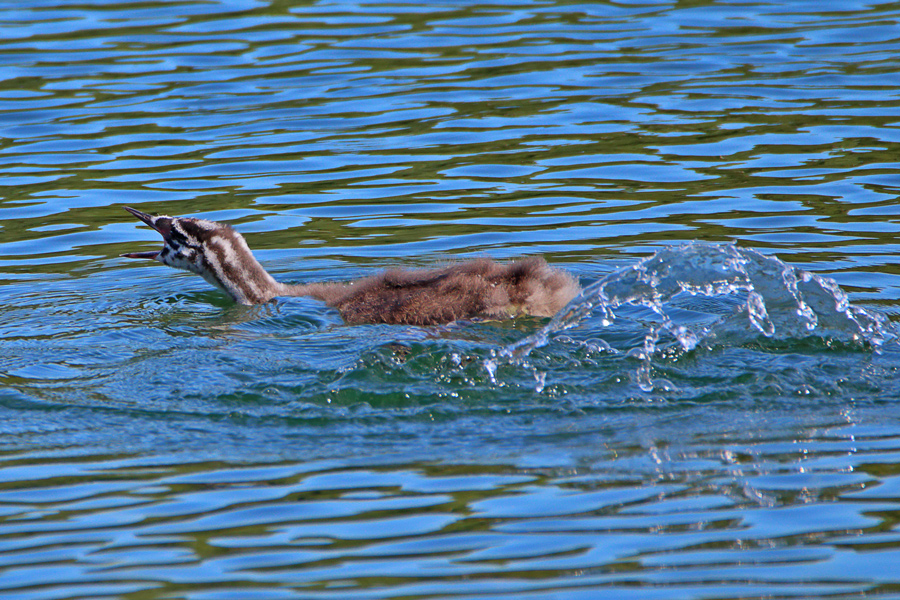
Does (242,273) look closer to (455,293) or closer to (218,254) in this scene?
(218,254)

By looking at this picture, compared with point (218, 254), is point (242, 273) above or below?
below

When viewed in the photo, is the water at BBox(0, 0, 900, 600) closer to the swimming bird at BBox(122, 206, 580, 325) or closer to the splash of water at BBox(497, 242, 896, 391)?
the splash of water at BBox(497, 242, 896, 391)

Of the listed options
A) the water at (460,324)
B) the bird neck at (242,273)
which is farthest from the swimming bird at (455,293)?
the bird neck at (242,273)

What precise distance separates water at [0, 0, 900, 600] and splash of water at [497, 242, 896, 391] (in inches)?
1.1

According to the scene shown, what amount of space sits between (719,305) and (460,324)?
1760 millimetres

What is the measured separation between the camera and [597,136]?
479 inches

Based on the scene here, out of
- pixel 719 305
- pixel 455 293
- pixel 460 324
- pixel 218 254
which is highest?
→ pixel 218 254

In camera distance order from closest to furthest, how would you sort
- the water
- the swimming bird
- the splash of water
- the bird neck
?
the water, the splash of water, the swimming bird, the bird neck

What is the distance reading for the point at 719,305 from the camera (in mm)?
8125

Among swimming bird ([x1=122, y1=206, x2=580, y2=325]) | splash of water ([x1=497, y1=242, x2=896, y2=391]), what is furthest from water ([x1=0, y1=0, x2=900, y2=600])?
swimming bird ([x1=122, y1=206, x2=580, y2=325])


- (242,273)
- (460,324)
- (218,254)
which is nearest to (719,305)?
(460,324)

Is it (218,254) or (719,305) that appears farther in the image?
(218,254)

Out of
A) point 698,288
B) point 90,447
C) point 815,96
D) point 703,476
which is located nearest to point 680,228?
point 698,288

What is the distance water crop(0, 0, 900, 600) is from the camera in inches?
192
